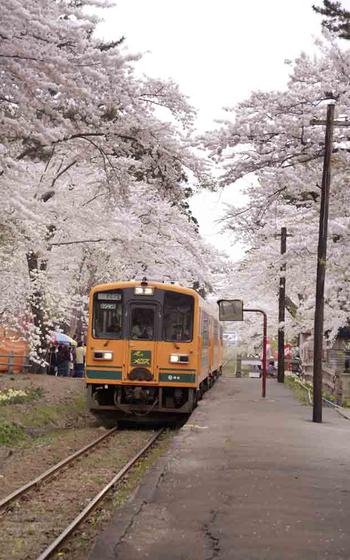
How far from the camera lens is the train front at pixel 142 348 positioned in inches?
649

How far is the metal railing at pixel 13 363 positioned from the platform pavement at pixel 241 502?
12.5 m

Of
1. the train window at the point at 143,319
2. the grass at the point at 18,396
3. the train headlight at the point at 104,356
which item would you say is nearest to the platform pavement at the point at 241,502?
the train headlight at the point at 104,356

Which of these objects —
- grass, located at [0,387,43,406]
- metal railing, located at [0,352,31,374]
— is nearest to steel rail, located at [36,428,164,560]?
grass, located at [0,387,43,406]

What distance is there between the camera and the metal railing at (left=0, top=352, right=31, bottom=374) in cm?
2510

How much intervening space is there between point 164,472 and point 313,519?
270cm

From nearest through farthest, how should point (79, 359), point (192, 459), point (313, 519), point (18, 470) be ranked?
1. point (313, 519)
2. point (192, 459)
3. point (18, 470)
4. point (79, 359)

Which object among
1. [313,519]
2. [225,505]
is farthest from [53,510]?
[313,519]

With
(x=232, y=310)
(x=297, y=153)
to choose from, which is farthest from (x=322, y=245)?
(x=232, y=310)

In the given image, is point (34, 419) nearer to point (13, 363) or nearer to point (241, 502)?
point (13, 363)

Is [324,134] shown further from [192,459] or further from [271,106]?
[192,459]

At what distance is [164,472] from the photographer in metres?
9.41

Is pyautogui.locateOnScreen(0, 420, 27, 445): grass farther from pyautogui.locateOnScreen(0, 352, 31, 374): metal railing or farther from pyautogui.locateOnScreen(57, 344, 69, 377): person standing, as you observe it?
pyautogui.locateOnScreen(57, 344, 69, 377): person standing

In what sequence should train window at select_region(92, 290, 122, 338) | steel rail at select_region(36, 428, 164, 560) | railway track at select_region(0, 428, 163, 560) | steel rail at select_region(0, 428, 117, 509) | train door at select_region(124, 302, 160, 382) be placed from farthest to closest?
train window at select_region(92, 290, 122, 338) → train door at select_region(124, 302, 160, 382) → steel rail at select_region(0, 428, 117, 509) → railway track at select_region(0, 428, 163, 560) → steel rail at select_region(36, 428, 164, 560)

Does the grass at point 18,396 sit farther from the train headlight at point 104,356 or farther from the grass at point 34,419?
the train headlight at point 104,356
